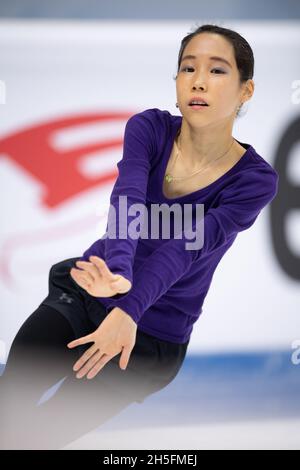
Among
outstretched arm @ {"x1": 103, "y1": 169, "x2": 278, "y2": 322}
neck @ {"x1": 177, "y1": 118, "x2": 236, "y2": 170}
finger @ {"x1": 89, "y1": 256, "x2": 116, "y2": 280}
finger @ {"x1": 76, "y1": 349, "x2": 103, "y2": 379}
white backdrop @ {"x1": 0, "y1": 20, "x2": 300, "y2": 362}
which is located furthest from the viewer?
white backdrop @ {"x1": 0, "y1": 20, "x2": 300, "y2": 362}

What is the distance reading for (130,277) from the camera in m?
1.52

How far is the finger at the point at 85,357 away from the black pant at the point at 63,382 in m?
0.04

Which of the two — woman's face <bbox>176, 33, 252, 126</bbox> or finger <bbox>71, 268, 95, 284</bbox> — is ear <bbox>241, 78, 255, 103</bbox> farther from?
finger <bbox>71, 268, 95, 284</bbox>

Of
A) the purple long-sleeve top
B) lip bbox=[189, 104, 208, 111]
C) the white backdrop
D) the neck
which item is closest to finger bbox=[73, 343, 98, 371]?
the purple long-sleeve top

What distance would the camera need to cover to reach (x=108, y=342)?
5.42ft

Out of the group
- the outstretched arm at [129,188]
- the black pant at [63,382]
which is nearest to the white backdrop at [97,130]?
the black pant at [63,382]

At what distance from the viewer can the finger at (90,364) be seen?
1.70 m

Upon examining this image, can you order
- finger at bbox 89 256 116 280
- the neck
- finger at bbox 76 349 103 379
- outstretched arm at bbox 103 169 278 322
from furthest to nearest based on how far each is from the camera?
the neck → finger at bbox 76 349 103 379 → outstretched arm at bbox 103 169 278 322 → finger at bbox 89 256 116 280

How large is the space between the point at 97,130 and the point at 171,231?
3.83ft

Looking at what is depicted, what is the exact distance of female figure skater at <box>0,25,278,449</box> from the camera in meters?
1.68

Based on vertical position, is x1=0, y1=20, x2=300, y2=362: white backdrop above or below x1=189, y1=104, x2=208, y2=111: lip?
above

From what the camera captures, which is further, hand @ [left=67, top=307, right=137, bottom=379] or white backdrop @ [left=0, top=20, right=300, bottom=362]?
white backdrop @ [left=0, top=20, right=300, bottom=362]

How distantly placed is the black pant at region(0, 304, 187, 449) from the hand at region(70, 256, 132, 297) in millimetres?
279

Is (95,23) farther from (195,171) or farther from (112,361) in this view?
(112,361)
